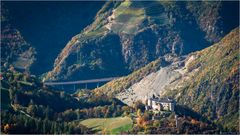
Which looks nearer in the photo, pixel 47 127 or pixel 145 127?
pixel 47 127

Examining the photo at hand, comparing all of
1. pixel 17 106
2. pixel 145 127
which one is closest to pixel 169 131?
pixel 145 127

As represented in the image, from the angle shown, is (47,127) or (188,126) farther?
(188,126)

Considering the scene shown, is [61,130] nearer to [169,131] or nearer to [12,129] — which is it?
[12,129]

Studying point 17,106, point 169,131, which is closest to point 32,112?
point 17,106

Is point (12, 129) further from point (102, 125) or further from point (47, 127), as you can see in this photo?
point (102, 125)

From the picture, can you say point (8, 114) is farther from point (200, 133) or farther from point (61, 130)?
point (200, 133)

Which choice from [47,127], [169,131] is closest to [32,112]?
[47,127]

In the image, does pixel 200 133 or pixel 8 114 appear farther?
pixel 200 133
